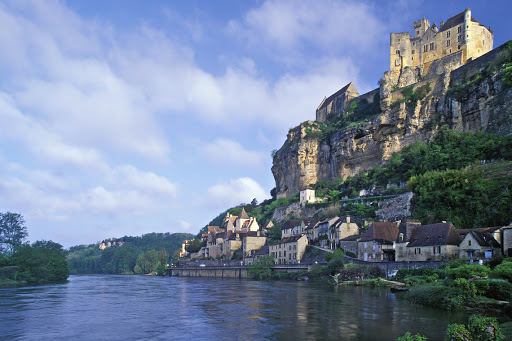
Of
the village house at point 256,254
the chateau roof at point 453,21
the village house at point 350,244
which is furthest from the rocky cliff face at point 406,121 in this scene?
the village house at point 350,244

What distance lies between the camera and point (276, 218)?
8419 centimetres

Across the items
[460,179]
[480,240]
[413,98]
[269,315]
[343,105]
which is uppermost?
[343,105]

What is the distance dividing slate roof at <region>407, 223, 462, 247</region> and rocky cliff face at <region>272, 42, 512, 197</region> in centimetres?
1803

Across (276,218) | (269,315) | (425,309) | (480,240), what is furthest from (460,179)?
(276,218)

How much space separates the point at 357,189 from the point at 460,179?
2436 cm

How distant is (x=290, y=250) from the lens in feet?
201

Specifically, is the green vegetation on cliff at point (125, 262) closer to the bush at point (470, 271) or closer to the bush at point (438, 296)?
the bush at point (438, 296)

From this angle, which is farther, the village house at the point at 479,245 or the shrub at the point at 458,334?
the village house at the point at 479,245

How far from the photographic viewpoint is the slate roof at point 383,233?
1756 inches

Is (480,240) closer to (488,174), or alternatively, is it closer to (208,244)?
(488,174)

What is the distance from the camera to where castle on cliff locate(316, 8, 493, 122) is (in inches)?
2675

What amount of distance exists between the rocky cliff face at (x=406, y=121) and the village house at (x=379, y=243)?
18.9 metres

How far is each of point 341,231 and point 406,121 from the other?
24070 mm

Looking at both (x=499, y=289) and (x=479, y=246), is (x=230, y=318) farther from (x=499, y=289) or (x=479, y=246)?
(x=479, y=246)
